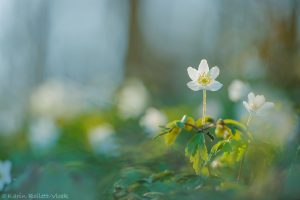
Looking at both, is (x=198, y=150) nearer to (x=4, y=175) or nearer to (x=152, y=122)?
(x=4, y=175)

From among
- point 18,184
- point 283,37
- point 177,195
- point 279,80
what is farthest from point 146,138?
point 283,37

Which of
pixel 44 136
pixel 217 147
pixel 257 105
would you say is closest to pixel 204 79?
pixel 257 105

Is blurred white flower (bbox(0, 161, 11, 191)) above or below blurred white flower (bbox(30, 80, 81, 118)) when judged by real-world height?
below

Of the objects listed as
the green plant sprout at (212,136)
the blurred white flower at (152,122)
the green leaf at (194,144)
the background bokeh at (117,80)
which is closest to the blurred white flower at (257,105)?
the green plant sprout at (212,136)

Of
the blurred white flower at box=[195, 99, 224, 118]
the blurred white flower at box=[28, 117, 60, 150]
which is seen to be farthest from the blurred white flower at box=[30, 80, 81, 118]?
the blurred white flower at box=[195, 99, 224, 118]

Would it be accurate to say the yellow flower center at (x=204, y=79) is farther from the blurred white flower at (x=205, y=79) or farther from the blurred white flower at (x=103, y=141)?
the blurred white flower at (x=103, y=141)

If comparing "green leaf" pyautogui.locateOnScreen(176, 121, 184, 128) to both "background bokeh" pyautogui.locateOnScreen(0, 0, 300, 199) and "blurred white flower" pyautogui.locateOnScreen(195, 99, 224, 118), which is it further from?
"blurred white flower" pyautogui.locateOnScreen(195, 99, 224, 118)
